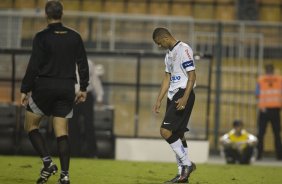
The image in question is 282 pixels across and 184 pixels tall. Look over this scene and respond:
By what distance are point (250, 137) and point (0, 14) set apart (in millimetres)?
5414

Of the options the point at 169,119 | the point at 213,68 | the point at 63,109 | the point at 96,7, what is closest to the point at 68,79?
the point at 63,109

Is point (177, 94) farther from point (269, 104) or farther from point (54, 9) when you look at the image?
point (269, 104)

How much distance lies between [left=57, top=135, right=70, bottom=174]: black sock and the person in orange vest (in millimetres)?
9613

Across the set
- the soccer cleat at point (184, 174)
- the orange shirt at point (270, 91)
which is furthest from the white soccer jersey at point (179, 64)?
the orange shirt at point (270, 91)

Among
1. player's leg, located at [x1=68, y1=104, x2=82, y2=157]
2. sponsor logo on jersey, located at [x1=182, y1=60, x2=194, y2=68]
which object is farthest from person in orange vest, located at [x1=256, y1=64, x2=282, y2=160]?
sponsor logo on jersey, located at [x1=182, y1=60, x2=194, y2=68]

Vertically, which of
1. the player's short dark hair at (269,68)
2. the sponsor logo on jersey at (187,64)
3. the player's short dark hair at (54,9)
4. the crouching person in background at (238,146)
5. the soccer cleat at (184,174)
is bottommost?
the crouching person in background at (238,146)

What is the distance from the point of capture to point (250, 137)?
18047 millimetres

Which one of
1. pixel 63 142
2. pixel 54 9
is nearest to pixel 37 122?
pixel 63 142

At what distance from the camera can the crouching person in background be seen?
17.7 meters

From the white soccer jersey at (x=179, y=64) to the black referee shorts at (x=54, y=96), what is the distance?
1.50 meters

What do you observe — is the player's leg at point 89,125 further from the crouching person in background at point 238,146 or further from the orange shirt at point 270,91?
the orange shirt at point 270,91

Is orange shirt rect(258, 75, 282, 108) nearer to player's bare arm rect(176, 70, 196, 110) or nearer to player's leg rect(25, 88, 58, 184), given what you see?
player's bare arm rect(176, 70, 196, 110)

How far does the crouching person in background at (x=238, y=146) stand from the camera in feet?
57.9

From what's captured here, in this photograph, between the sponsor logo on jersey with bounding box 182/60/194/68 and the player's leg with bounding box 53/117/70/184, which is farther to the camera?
the sponsor logo on jersey with bounding box 182/60/194/68
